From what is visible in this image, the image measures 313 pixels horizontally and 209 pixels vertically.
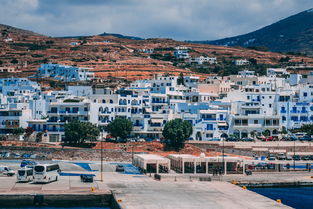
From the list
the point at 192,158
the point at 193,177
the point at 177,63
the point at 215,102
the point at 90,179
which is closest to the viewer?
the point at 90,179

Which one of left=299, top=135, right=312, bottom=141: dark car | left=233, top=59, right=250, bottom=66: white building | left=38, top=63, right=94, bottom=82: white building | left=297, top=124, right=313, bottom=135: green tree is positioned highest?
left=233, top=59, right=250, bottom=66: white building

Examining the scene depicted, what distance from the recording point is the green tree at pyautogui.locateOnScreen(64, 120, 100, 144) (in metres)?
85.4

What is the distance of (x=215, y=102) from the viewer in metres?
99.9

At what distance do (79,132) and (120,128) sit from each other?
18.7 ft

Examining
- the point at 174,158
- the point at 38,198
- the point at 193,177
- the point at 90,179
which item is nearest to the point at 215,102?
the point at 174,158

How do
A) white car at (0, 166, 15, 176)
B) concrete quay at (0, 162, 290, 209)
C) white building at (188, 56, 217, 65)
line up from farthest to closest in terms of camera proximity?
1. white building at (188, 56, 217, 65)
2. white car at (0, 166, 15, 176)
3. concrete quay at (0, 162, 290, 209)

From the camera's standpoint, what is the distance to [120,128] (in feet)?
288

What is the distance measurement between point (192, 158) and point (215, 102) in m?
31.3

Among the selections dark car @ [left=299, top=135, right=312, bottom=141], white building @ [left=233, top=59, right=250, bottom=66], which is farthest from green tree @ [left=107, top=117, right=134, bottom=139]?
white building @ [left=233, top=59, right=250, bottom=66]

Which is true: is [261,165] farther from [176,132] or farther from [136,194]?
[136,194]

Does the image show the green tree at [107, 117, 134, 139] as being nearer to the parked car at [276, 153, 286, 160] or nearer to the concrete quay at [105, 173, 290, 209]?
the parked car at [276, 153, 286, 160]

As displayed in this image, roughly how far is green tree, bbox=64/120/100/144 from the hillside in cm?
5796

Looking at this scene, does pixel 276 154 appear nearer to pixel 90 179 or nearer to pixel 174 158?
pixel 174 158

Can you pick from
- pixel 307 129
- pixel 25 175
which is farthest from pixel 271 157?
pixel 25 175
